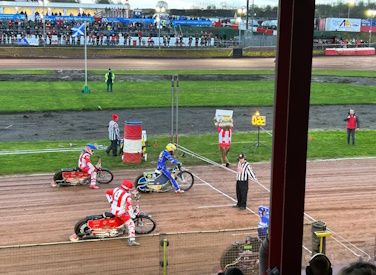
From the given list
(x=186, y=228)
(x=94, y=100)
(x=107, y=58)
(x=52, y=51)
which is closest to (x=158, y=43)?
(x=107, y=58)

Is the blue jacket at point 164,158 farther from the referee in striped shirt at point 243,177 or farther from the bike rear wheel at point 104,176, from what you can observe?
the referee in striped shirt at point 243,177

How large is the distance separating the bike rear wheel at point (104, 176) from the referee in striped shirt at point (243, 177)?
163 inches

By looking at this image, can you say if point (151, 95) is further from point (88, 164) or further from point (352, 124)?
point (88, 164)

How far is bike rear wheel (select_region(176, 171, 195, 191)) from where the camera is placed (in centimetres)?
1467

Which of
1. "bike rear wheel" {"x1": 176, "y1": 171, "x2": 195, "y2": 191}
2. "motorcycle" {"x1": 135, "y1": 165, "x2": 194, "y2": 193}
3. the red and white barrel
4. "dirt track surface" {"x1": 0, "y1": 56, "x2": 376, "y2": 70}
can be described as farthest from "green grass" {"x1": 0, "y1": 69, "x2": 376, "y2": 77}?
"motorcycle" {"x1": 135, "y1": 165, "x2": 194, "y2": 193}

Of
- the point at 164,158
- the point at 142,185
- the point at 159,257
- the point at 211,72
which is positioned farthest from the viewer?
the point at 211,72

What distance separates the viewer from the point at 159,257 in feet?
28.2

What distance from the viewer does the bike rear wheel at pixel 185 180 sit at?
48.1 ft

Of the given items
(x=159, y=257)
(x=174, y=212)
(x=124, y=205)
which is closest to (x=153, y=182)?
(x=174, y=212)

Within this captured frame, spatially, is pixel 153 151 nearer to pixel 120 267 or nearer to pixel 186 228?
pixel 186 228

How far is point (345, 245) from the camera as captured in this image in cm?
1068

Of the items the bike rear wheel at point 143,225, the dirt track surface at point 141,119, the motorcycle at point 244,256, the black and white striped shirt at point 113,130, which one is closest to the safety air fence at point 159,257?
the motorcycle at point 244,256

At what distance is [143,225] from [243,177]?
2.83m

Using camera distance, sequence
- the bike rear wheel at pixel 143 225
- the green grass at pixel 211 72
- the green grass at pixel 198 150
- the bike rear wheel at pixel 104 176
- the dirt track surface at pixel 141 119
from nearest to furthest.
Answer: the bike rear wheel at pixel 143 225
the bike rear wheel at pixel 104 176
the green grass at pixel 198 150
the dirt track surface at pixel 141 119
the green grass at pixel 211 72
